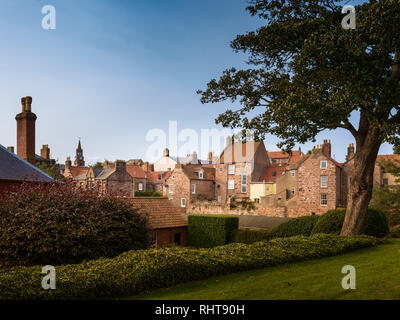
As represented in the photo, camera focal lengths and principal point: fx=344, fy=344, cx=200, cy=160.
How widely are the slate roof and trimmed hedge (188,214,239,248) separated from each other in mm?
12572

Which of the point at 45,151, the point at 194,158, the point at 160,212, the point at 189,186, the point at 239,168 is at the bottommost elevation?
the point at 160,212

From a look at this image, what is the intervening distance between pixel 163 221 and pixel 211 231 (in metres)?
4.20

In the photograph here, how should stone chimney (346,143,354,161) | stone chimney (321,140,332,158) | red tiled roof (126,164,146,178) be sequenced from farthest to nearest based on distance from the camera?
red tiled roof (126,164,146,178) < stone chimney (321,140,332,158) < stone chimney (346,143,354,161)

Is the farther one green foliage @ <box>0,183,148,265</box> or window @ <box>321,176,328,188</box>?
window @ <box>321,176,328,188</box>

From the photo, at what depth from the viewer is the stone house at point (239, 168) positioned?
193 feet

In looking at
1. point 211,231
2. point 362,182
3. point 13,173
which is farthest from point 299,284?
point 211,231

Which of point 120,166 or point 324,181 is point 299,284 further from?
point 120,166

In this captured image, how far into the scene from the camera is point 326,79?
15.6 metres

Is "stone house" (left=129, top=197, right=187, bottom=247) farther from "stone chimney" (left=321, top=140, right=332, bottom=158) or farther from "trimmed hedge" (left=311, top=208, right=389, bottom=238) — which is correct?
"stone chimney" (left=321, top=140, right=332, bottom=158)

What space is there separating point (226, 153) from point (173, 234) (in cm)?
3536

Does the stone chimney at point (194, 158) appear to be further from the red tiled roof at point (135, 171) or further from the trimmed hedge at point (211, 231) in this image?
the trimmed hedge at point (211, 231)

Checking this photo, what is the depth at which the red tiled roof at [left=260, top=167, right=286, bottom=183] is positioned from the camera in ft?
190

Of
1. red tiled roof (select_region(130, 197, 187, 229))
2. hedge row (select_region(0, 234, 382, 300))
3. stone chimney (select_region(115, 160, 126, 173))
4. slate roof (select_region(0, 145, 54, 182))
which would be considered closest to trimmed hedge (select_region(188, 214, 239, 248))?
red tiled roof (select_region(130, 197, 187, 229))

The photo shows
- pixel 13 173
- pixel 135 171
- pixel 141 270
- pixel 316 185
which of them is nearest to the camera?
pixel 141 270
